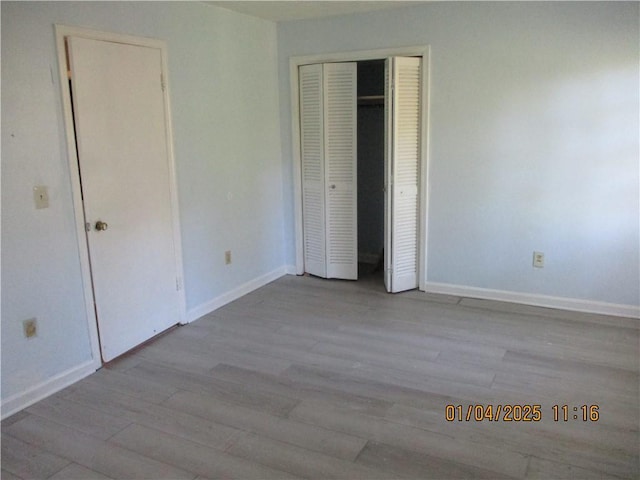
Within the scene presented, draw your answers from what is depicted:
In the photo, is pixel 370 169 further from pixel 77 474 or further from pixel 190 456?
pixel 77 474

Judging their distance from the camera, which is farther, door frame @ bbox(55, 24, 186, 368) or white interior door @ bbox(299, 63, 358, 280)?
white interior door @ bbox(299, 63, 358, 280)

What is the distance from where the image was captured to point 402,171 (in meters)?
4.23

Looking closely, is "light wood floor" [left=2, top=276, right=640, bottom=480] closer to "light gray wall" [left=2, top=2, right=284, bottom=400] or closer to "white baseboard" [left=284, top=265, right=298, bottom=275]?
"light gray wall" [left=2, top=2, right=284, bottom=400]

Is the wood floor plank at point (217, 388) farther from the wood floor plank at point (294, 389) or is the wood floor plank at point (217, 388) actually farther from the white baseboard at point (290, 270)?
the white baseboard at point (290, 270)

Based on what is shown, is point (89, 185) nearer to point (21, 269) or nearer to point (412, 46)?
point (21, 269)

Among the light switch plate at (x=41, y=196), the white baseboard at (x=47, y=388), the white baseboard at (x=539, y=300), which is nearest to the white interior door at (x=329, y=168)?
the white baseboard at (x=539, y=300)

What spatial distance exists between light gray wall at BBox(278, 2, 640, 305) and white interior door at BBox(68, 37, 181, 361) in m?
1.85

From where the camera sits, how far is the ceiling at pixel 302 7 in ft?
12.6

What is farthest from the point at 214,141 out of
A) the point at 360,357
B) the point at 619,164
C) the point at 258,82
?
the point at 619,164

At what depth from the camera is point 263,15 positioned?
4.23 meters

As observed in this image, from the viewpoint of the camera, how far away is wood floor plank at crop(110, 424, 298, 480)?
2.21 m

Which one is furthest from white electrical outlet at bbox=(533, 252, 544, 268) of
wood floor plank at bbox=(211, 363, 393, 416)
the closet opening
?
wood floor plank at bbox=(211, 363, 393, 416)

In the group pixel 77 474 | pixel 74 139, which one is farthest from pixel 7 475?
pixel 74 139

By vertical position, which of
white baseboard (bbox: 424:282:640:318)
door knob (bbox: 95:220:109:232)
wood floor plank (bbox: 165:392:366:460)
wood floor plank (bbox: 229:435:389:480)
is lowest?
wood floor plank (bbox: 229:435:389:480)
